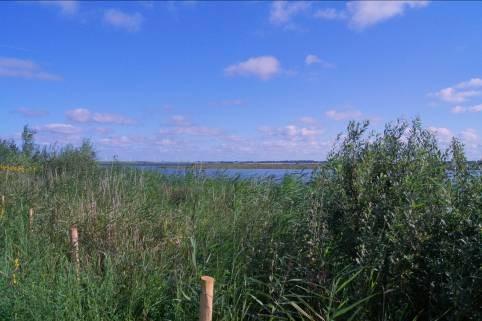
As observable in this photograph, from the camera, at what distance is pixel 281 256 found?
4.06 metres

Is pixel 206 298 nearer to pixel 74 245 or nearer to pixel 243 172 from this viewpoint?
pixel 74 245

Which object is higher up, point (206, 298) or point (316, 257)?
point (316, 257)

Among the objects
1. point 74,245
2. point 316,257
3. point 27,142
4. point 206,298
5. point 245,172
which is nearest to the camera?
point 206,298

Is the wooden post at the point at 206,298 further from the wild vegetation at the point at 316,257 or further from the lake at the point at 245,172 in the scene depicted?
the lake at the point at 245,172

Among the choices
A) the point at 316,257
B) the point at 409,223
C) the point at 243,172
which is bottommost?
the point at 316,257

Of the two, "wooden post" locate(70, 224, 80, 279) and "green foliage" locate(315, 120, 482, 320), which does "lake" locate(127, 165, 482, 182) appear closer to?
"green foliage" locate(315, 120, 482, 320)

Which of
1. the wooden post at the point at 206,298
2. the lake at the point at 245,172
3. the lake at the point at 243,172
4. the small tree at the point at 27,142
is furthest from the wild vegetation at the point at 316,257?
the small tree at the point at 27,142

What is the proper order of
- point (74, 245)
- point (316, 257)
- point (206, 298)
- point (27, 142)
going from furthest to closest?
point (27, 142) < point (74, 245) < point (316, 257) < point (206, 298)

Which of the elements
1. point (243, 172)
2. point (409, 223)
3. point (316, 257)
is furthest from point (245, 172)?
point (409, 223)

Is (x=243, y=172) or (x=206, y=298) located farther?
(x=243, y=172)

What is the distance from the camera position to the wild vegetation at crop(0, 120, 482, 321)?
357cm

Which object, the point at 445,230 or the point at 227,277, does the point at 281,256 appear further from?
the point at 445,230

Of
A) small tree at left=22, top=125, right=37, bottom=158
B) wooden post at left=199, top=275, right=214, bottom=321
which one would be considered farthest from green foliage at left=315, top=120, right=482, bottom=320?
small tree at left=22, top=125, right=37, bottom=158

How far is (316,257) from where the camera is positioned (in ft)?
12.4
